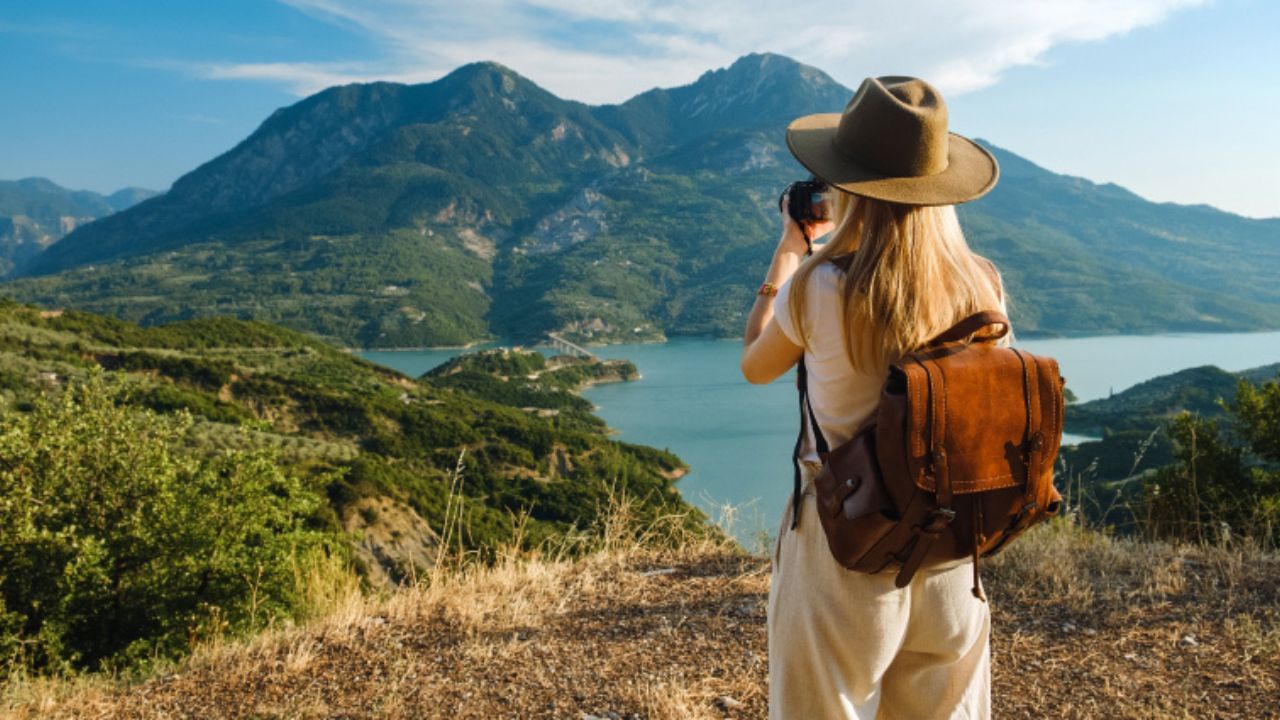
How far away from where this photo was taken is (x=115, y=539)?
592cm

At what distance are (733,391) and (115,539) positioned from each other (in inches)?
2499

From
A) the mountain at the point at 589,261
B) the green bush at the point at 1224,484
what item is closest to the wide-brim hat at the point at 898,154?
the green bush at the point at 1224,484

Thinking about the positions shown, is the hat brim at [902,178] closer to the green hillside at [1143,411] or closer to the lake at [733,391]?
the lake at [733,391]

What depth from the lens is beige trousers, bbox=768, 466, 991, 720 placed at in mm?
1194

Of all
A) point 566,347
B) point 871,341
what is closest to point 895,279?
point 871,341

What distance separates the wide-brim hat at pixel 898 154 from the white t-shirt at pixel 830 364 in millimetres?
142

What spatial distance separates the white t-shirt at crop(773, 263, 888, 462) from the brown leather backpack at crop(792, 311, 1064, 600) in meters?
0.05

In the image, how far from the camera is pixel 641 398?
217 ft

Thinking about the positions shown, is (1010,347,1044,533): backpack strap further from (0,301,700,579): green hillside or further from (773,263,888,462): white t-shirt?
(0,301,700,579): green hillside

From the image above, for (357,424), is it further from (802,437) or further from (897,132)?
(897,132)

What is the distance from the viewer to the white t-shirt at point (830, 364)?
1.16 m

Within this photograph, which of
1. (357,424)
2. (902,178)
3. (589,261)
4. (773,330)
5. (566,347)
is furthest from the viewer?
(589,261)

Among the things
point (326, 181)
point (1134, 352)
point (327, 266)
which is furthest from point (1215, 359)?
point (326, 181)

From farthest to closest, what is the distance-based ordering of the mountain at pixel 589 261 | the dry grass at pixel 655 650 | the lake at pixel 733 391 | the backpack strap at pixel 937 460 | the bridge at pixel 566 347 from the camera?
1. the mountain at pixel 589 261
2. the bridge at pixel 566 347
3. the lake at pixel 733 391
4. the dry grass at pixel 655 650
5. the backpack strap at pixel 937 460
